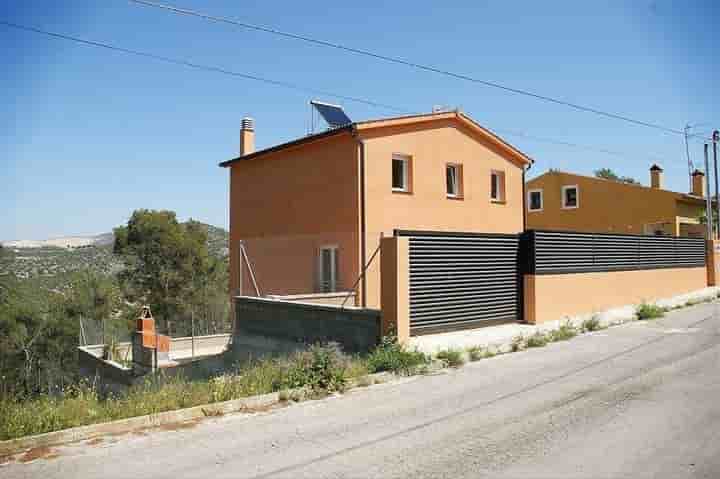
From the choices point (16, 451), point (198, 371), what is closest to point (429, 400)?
point (16, 451)

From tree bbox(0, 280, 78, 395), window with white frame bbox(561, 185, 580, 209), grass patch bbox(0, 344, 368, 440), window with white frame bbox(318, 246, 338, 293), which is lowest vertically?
tree bbox(0, 280, 78, 395)

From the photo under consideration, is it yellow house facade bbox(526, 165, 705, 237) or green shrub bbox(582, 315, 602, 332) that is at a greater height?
yellow house facade bbox(526, 165, 705, 237)

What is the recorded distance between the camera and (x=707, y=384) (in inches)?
303

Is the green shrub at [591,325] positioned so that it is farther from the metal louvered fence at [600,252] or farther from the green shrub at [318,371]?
the green shrub at [318,371]

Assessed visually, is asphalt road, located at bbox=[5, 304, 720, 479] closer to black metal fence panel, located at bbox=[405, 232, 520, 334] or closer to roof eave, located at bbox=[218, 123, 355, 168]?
black metal fence panel, located at bbox=[405, 232, 520, 334]

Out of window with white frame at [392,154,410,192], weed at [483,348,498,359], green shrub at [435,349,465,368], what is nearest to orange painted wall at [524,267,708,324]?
weed at [483,348,498,359]

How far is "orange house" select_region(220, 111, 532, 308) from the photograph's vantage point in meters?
14.6

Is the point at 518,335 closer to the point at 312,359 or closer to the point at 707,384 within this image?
the point at 707,384

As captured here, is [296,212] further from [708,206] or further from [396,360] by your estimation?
[708,206]

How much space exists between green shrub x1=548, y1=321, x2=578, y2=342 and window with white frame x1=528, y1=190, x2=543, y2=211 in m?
26.6

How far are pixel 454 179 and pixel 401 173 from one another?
2402mm

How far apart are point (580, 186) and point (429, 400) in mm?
31857

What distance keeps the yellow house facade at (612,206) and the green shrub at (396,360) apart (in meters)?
26.3

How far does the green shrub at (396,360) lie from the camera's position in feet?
29.2
